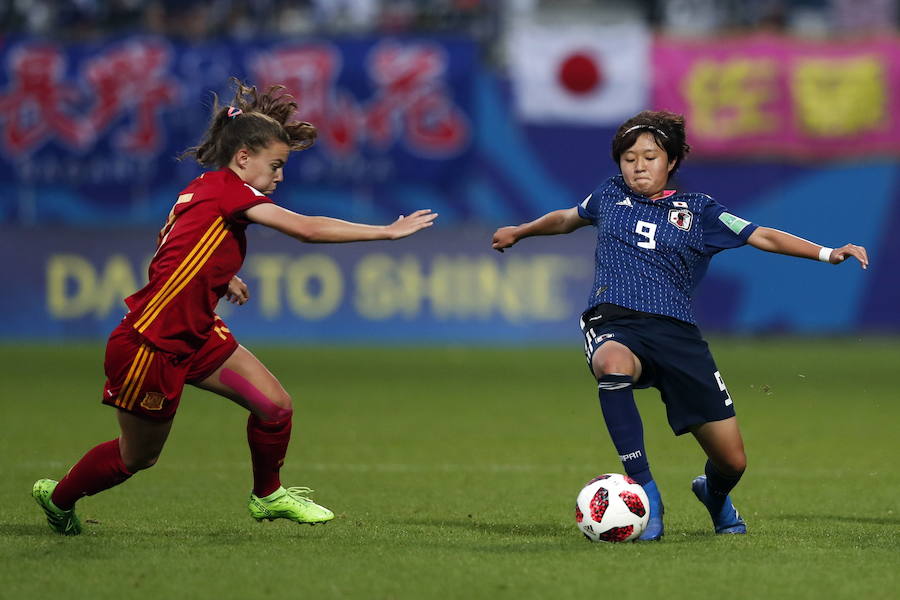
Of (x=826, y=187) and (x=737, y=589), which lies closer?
(x=737, y=589)

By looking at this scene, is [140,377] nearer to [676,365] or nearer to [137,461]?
[137,461]

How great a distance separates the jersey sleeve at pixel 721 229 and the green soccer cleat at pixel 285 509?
212 centimetres

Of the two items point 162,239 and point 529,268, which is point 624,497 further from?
point 529,268

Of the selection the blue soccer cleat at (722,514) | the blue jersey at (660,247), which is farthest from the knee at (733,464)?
the blue jersey at (660,247)

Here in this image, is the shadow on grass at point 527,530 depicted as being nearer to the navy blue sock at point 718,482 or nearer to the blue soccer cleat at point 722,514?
the blue soccer cleat at point 722,514

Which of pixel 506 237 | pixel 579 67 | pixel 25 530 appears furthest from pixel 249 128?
pixel 579 67

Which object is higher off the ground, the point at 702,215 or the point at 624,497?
the point at 702,215

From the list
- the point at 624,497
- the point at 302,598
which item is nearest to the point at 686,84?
the point at 624,497

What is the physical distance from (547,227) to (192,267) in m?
1.75

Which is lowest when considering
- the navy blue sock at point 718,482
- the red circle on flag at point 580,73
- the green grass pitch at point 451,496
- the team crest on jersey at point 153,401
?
the green grass pitch at point 451,496

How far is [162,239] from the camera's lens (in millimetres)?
6355

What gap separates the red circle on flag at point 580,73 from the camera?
69.9 ft

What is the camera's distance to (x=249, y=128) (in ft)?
20.9

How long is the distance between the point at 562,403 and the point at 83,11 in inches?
492
